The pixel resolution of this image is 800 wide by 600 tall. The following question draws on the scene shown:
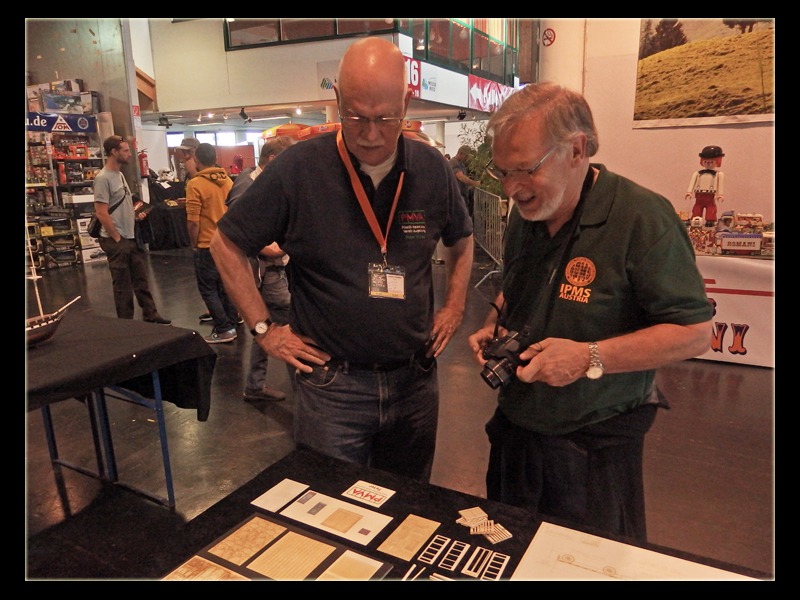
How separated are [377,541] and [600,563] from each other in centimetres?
38

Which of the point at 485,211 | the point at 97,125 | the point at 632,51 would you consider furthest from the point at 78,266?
the point at 632,51

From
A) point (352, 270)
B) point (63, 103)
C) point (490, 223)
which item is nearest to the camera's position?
point (352, 270)

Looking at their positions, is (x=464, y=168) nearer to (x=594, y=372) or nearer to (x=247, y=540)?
(x=594, y=372)

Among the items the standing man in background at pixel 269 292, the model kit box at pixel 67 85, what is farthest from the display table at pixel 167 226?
the standing man in background at pixel 269 292

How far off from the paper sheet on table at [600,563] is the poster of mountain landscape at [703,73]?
13.6ft

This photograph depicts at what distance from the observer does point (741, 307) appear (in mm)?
4066

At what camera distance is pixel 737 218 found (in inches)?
160

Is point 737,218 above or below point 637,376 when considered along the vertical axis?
above

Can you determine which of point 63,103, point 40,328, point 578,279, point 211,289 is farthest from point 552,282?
point 63,103

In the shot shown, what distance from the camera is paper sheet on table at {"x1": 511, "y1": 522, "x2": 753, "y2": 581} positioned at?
2.94ft

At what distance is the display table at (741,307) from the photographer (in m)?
3.96

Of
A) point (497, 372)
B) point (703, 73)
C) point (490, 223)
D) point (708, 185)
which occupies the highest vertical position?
point (703, 73)
